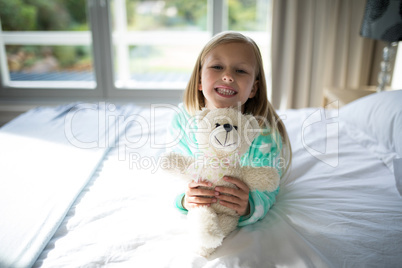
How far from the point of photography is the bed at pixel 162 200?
0.70 meters

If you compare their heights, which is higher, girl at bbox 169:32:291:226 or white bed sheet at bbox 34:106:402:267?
girl at bbox 169:32:291:226

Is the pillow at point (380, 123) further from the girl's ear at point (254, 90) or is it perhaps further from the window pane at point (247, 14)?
the window pane at point (247, 14)

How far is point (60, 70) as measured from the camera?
178 inches

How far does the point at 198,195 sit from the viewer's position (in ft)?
2.61

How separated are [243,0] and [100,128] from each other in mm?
2124

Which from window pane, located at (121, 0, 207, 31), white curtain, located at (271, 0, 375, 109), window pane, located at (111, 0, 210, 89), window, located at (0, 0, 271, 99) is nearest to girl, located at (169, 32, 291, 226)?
white curtain, located at (271, 0, 375, 109)

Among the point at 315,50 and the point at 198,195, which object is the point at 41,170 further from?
the point at 315,50

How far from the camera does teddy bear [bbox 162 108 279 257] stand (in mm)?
735

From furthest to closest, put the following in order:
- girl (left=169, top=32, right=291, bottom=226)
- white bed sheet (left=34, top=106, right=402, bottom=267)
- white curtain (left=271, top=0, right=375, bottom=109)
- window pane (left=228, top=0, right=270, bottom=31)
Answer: window pane (left=228, top=0, right=270, bottom=31), white curtain (left=271, top=0, right=375, bottom=109), girl (left=169, top=32, right=291, bottom=226), white bed sheet (left=34, top=106, right=402, bottom=267)

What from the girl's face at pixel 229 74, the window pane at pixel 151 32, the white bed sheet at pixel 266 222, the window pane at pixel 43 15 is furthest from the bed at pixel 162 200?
the window pane at pixel 43 15

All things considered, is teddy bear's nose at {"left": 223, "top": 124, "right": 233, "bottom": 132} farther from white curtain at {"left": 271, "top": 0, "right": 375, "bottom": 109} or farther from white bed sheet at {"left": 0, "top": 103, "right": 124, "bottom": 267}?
white curtain at {"left": 271, "top": 0, "right": 375, "bottom": 109}

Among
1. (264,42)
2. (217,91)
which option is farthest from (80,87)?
(217,91)

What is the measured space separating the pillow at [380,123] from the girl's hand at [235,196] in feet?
2.07

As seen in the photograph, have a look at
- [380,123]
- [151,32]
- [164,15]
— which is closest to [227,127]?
[380,123]
